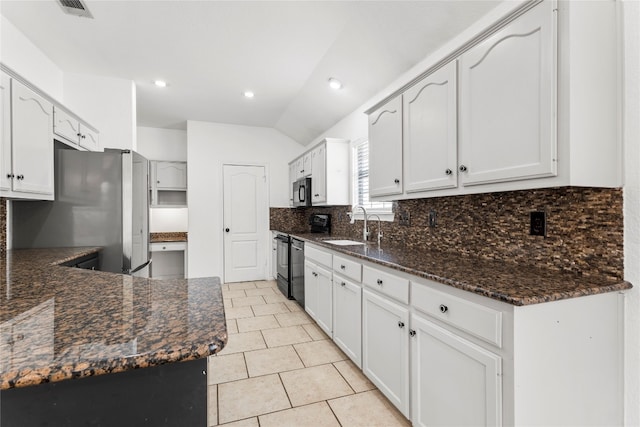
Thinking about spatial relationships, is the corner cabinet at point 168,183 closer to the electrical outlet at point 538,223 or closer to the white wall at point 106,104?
the white wall at point 106,104

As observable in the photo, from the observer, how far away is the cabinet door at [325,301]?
108 inches

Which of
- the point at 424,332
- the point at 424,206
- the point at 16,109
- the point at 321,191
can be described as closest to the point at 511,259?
the point at 424,332

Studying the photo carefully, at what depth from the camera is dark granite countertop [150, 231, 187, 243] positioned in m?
4.98

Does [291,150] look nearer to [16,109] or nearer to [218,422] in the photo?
[16,109]

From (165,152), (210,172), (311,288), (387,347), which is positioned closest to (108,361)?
(387,347)

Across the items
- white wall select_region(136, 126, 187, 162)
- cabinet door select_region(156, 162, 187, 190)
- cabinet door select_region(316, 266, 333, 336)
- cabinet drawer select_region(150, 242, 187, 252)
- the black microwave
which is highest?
white wall select_region(136, 126, 187, 162)

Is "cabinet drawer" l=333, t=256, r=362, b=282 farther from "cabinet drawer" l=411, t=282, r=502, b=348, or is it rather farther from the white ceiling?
the white ceiling

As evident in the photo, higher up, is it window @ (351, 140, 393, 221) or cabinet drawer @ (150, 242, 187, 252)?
window @ (351, 140, 393, 221)

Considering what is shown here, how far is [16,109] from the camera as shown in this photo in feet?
7.01

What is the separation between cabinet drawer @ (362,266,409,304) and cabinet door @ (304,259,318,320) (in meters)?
1.11

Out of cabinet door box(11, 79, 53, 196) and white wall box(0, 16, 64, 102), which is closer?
cabinet door box(11, 79, 53, 196)

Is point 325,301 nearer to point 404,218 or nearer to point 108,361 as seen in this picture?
point 404,218

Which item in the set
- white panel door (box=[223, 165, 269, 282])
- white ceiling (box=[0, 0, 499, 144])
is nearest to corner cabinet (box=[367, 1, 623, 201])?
white ceiling (box=[0, 0, 499, 144])

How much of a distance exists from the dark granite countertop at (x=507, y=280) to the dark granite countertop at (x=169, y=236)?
4155 millimetres
